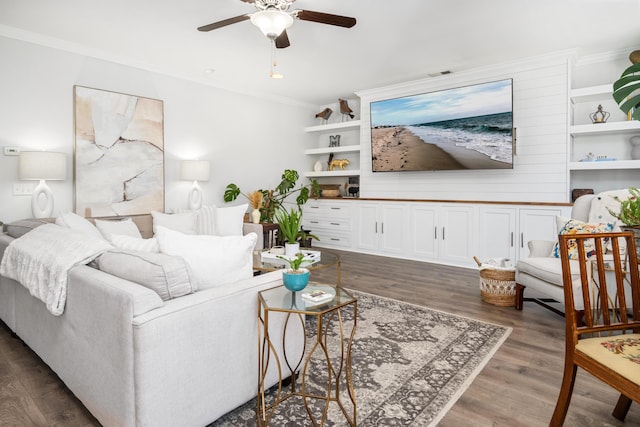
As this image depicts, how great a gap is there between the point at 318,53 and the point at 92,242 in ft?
10.5

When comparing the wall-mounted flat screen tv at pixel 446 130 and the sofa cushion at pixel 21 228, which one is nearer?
the sofa cushion at pixel 21 228

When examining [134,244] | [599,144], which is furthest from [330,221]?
[134,244]

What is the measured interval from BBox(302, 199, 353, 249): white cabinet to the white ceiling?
216cm

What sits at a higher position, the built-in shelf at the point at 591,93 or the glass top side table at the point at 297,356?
the built-in shelf at the point at 591,93

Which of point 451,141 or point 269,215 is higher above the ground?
point 451,141

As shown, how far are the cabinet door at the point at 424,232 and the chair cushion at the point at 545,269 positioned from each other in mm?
1943

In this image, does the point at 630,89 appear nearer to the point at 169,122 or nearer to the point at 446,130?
the point at 446,130

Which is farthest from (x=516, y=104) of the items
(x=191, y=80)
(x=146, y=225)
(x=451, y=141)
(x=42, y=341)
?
(x=42, y=341)

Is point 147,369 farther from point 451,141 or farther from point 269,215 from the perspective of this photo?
point 451,141

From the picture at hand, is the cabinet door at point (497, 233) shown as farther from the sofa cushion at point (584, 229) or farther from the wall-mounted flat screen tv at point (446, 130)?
the sofa cushion at point (584, 229)

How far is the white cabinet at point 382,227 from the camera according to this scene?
17.7 ft

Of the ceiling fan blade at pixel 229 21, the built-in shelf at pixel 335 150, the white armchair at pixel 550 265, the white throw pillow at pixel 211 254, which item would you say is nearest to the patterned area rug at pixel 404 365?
the white armchair at pixel 550 265

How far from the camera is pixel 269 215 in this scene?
17.8ft

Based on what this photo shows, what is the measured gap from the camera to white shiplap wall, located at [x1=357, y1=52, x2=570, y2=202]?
4242mm
